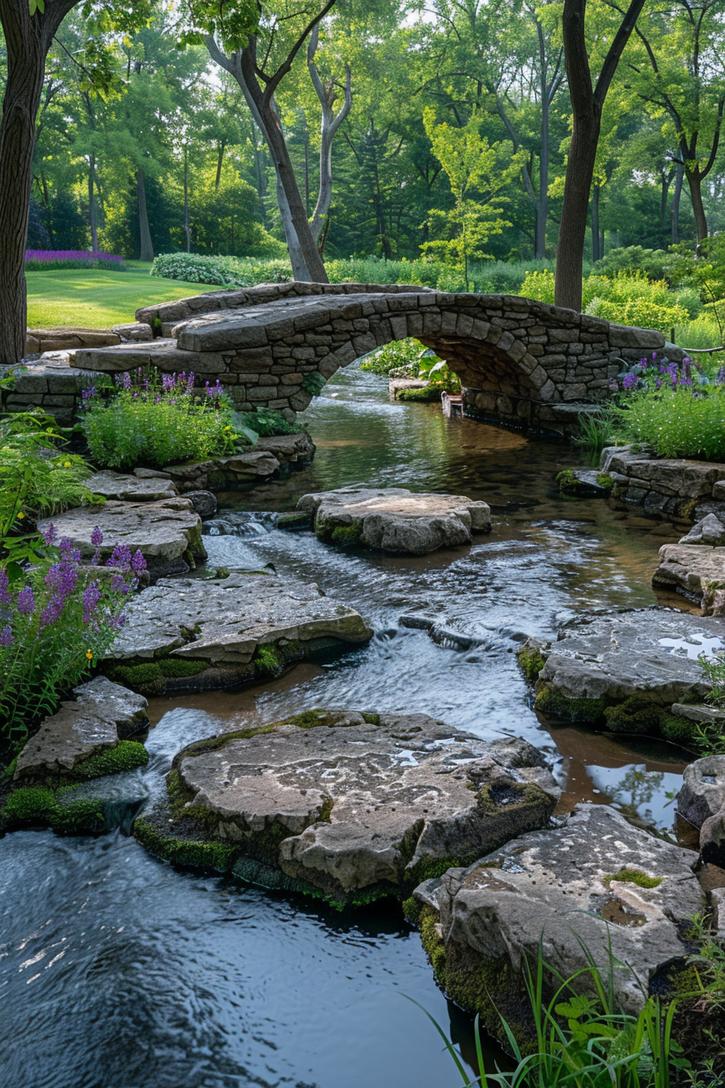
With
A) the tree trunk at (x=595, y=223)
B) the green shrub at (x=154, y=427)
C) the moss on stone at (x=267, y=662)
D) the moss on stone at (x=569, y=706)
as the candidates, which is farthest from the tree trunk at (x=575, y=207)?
the tree trunk at (x=595, y=223)

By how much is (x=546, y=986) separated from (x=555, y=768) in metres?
1.65

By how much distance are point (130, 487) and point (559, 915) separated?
21.7ft

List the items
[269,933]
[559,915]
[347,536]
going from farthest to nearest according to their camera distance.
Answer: [347,536] < [269,933] < [559,915]

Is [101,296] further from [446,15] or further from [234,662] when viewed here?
[446,15]

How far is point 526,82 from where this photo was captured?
53344 mm

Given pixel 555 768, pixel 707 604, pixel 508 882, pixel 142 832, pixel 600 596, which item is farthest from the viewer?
pixel 600 596

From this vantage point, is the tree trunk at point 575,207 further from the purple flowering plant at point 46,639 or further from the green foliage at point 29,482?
the purple flowering plant at point 46,639

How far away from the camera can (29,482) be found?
5137mm

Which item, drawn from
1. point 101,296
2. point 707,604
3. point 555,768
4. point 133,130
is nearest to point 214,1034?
point 555,768

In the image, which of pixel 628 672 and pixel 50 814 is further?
pixel 628 672

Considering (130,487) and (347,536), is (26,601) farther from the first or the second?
(130,487)

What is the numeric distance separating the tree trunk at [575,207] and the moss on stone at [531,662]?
10.6m

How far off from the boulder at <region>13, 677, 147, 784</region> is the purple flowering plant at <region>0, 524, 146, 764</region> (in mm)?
82

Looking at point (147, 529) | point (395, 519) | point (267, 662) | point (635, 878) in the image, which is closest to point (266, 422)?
point (395, 519)
